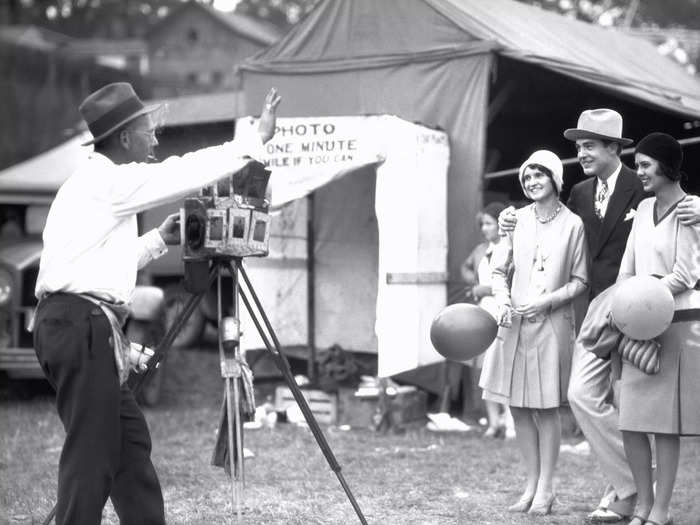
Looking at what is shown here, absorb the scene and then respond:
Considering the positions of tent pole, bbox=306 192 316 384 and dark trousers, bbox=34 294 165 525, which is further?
tent pole, bbox=306 192 316 384

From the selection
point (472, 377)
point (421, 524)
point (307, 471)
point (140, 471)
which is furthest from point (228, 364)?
point (472, 377)

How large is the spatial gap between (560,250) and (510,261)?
1.12ft

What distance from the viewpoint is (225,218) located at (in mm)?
4422

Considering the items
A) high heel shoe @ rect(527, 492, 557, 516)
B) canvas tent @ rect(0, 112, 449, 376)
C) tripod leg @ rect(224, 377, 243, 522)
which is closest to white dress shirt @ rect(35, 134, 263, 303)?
tripod leg @ rect(224, 377, 243, 522)

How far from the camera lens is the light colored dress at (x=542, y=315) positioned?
5395 mm

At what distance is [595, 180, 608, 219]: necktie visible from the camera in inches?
214

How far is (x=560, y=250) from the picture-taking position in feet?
17.7

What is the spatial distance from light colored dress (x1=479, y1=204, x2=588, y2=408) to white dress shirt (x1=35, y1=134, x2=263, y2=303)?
6.72ft

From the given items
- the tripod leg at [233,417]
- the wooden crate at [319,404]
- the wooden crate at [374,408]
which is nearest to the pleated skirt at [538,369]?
the tripod leg at [233,417]

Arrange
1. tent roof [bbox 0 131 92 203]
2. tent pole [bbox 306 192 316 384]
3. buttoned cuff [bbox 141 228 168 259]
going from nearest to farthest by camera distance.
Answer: buttoned cuff [bbox 141 228 168 259] < tent pole [bbox 306 192 316 384] < tent roof [bbox 0 131 92 203]

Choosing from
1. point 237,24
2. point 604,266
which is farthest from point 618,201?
point 237,24

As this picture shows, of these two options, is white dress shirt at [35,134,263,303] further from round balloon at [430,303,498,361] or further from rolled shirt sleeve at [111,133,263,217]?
round balloon at [430,303,498,361]

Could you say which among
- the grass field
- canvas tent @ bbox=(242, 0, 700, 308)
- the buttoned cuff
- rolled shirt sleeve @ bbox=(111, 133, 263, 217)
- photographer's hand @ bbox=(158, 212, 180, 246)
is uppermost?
canvas tent @ bbox=(242, 0, 700, 308)

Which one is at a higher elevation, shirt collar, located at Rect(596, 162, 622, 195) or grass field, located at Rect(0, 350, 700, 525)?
shirt collar, located at Rect(596, 162, 622, 195)
